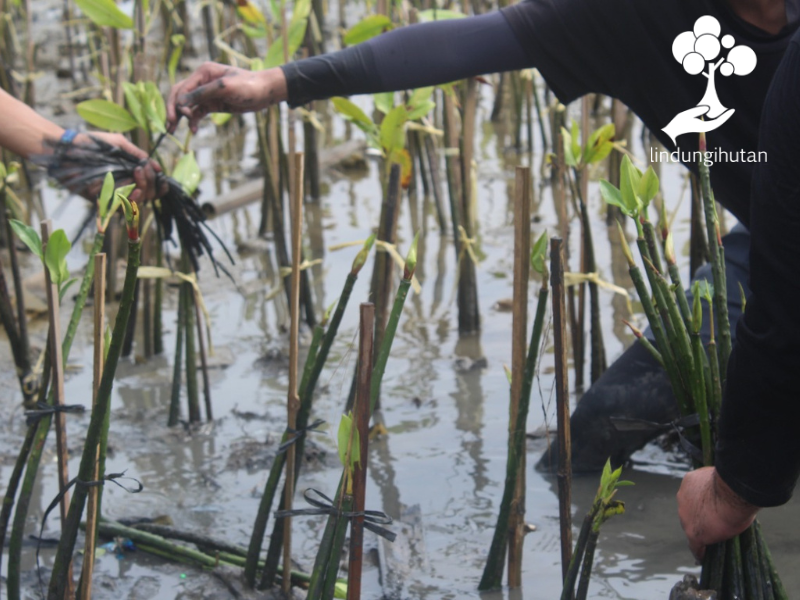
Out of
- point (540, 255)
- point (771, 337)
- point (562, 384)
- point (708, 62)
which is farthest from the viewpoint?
point (708, 62)

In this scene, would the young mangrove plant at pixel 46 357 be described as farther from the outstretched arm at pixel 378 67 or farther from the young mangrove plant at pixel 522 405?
the young mangrove plant at pixel 522 405

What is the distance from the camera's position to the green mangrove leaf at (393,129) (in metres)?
1.95

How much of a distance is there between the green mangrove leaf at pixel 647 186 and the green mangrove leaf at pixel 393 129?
0.85m

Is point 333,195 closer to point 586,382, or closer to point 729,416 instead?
point 586,382

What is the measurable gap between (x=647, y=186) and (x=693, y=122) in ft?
1.27

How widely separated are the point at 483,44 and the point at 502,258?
5.20ft

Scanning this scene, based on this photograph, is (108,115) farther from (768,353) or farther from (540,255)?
(768,353)

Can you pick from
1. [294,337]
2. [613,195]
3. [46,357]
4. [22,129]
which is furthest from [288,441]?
[22,129]

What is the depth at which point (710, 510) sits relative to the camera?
1.09 metres

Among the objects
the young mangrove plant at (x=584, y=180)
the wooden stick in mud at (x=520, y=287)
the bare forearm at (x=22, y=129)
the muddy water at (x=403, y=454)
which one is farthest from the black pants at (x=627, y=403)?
the bare forearm at (x=22, y=129)

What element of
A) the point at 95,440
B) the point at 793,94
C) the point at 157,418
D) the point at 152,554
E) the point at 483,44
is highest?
the point at 483,44

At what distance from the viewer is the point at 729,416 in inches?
40.6

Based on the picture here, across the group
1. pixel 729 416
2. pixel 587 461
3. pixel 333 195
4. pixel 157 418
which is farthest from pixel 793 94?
pixel 333 195

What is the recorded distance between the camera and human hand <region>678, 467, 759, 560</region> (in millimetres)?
1059
